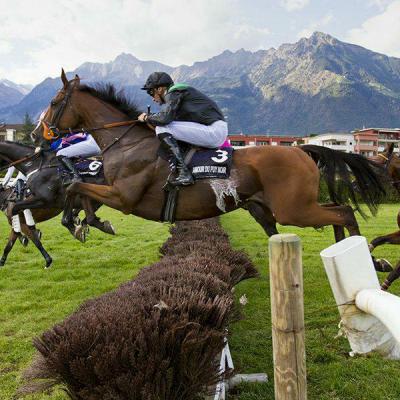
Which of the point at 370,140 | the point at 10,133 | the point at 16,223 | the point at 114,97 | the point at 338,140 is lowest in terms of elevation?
→ the point at 16,223

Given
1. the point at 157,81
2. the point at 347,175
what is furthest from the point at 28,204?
the point at 347,175

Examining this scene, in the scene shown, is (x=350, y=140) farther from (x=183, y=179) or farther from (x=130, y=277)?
(x=183, y=179)

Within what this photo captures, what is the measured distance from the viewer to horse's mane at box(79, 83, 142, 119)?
16.0 feet

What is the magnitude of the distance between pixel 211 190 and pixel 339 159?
160 cm

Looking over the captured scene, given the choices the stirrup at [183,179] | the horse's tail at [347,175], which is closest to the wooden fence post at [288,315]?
the stirrup at [183,179]

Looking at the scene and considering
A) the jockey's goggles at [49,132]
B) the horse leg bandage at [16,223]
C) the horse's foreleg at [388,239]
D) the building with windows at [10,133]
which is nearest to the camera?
the jockey's goggles at [49,132]

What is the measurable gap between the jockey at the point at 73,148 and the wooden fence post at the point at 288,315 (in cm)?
477

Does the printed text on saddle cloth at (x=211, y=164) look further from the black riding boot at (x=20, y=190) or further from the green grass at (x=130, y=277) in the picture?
the black riding boot at (x=20, y=190)

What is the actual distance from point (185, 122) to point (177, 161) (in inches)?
16.7

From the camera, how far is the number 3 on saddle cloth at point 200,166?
4.07 m

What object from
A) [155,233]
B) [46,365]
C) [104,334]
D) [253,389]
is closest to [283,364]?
[104,334]

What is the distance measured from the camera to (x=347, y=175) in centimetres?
463

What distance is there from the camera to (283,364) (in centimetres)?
168

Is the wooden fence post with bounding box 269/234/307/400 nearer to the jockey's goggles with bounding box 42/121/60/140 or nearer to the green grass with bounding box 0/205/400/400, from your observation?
the green grass with bounding box 0/205/400/400
